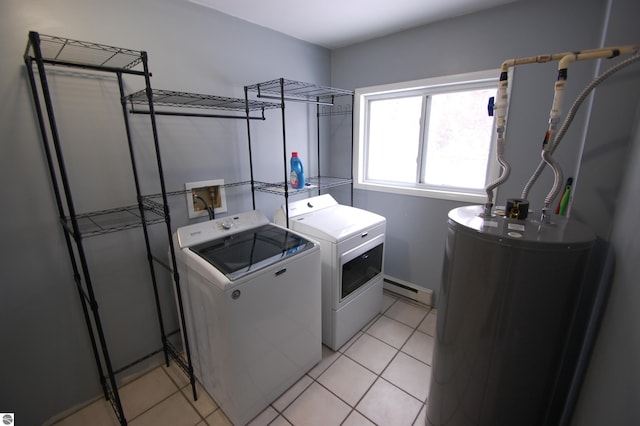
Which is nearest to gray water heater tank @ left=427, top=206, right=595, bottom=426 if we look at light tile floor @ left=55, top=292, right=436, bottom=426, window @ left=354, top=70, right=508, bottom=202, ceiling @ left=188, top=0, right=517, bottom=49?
light tile floor @ left=55, top=292, right=436, bottom=426

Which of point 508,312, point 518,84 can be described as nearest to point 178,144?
point 508,312

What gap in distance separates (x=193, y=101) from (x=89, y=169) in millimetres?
674

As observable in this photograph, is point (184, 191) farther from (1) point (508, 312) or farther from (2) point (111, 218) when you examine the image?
(1) point (508, 312)

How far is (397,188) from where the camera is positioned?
2447mm

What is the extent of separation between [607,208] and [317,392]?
5.68 feet

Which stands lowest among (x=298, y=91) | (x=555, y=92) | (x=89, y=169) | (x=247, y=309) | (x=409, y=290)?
(x=409, y=290)

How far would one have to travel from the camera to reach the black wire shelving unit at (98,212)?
114cm

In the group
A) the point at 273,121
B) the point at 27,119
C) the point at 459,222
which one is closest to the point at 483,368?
the point at 459,222

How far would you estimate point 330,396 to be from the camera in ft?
5.36

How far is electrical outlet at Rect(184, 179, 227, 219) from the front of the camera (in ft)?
6.05

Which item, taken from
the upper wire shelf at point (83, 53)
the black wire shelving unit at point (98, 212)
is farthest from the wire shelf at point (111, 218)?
the upper wire shelf at point (83, 53)

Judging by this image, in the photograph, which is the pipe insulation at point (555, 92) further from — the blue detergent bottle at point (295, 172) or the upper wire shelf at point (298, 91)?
the blue detergent bottle at point (295, 172)

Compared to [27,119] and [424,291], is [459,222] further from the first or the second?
[27,119]

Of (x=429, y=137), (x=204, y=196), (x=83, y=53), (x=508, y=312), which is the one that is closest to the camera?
(x=508, y=312)
